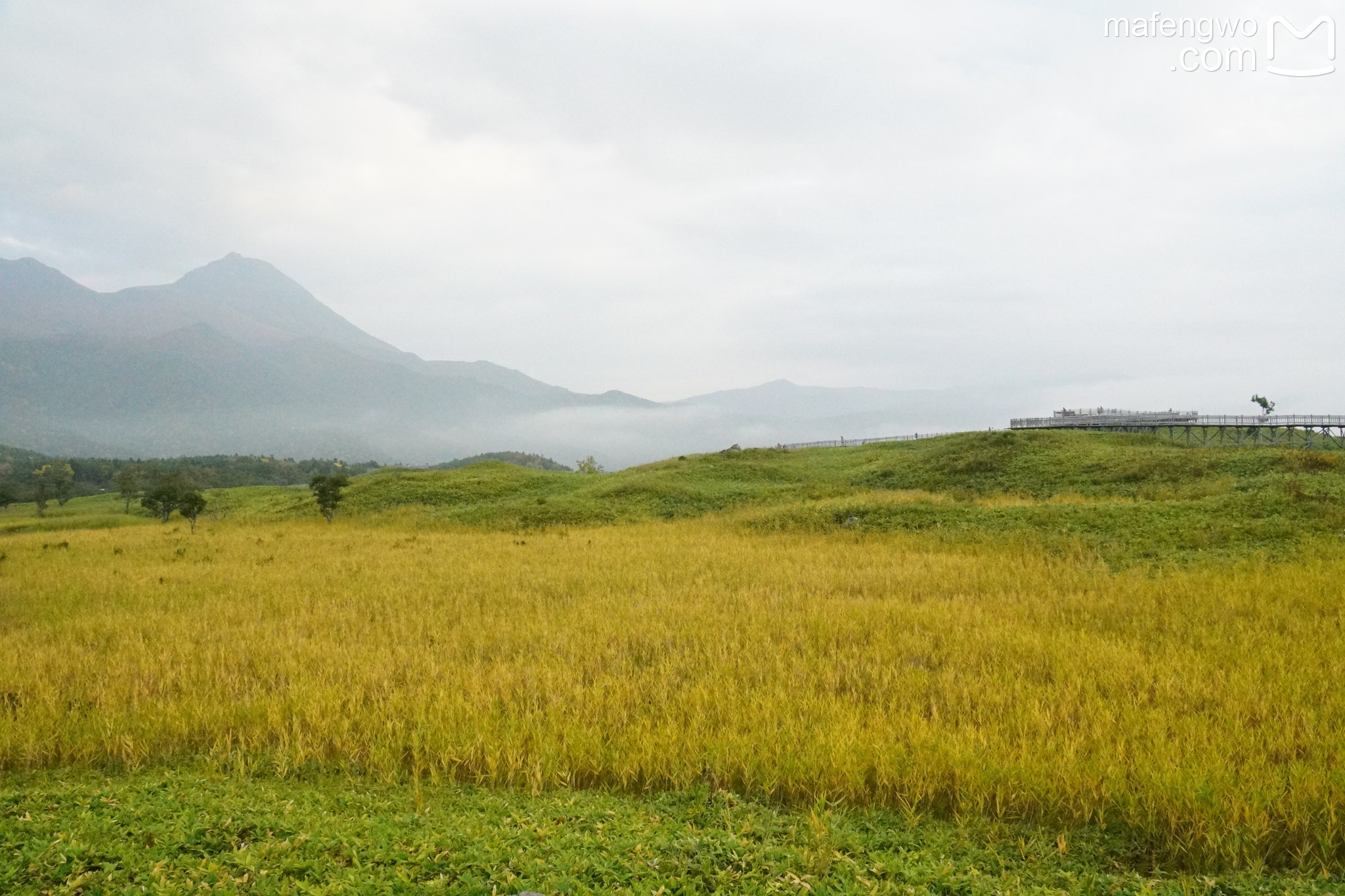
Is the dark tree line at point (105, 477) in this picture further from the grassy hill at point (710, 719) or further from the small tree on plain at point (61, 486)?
the grassy hill at point (710, 719)

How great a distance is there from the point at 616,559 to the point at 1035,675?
14.4 meters

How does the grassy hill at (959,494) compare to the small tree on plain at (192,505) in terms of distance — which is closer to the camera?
the grassy hill at (959,494)

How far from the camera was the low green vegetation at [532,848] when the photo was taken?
5062 mm

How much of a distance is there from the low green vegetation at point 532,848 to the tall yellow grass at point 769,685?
561 mm

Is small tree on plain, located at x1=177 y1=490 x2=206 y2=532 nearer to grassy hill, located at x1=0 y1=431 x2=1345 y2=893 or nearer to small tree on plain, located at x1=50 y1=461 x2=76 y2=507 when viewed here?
grassy hill, located at x1=0 y1=431 x2=1345 y2=893

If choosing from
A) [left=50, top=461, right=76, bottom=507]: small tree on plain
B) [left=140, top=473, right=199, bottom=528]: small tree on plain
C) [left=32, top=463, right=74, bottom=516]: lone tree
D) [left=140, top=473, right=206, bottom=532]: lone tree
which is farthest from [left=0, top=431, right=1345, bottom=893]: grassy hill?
[left=50, top=461, right=76, bottom=507]: small tree on plain

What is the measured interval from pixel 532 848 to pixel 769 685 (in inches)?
196

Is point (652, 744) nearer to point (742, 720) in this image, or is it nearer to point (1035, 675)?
point (742, 720)

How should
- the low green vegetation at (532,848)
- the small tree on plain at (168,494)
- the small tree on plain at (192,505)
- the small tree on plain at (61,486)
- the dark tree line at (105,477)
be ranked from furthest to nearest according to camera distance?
1. the dark tree line at (105,477)
2. the small tree on plain at (61,486)
3. the small tree on plain at (168,494)
4. the small tree on plain at (192,505)
5. the low green vegetation at (532,848)

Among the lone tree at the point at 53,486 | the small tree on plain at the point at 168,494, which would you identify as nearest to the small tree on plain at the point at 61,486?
the lone tree at the point at 53,486

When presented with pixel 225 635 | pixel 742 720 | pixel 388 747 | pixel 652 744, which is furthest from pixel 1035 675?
pixel 225 635

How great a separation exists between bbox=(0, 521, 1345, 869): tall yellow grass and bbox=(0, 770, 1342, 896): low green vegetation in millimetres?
561

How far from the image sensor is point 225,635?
43.4 feet

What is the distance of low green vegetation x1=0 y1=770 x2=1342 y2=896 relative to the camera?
5062mm
